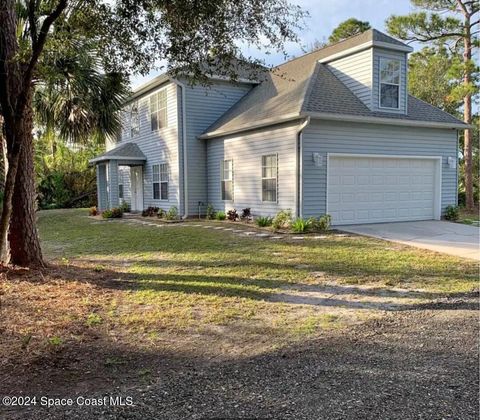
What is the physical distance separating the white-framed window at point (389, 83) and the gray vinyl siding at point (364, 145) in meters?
0.82

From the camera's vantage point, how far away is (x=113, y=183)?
1923 centimetres

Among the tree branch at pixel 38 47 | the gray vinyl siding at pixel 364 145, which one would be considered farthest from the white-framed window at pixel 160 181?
the tree branch at pixel 38 47

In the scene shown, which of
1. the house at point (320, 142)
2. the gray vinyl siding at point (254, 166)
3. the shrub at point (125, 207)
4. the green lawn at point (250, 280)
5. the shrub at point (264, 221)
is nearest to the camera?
the green lawn at point (250, 280)

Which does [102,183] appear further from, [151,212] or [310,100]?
[310,100]

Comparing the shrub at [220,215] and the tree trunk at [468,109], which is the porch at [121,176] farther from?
the tree trunk at [468,109]

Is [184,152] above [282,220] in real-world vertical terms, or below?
above

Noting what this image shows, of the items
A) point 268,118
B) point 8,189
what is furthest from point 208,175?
point 8,189

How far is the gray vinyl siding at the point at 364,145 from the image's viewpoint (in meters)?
12.0

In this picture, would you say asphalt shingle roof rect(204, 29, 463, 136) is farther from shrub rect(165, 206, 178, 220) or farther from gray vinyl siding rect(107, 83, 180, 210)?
shrub rect(165, 206, 178, 220)

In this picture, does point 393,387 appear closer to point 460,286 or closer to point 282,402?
point 282,402

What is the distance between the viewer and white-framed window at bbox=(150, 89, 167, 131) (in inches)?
674

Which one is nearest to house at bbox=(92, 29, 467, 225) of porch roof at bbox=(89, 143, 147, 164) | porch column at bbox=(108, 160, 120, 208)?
porch roof at bbox=(89, 143, 147, 164)

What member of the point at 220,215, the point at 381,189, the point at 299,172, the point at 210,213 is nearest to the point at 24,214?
the point at 299,172

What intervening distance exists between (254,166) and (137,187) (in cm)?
826
